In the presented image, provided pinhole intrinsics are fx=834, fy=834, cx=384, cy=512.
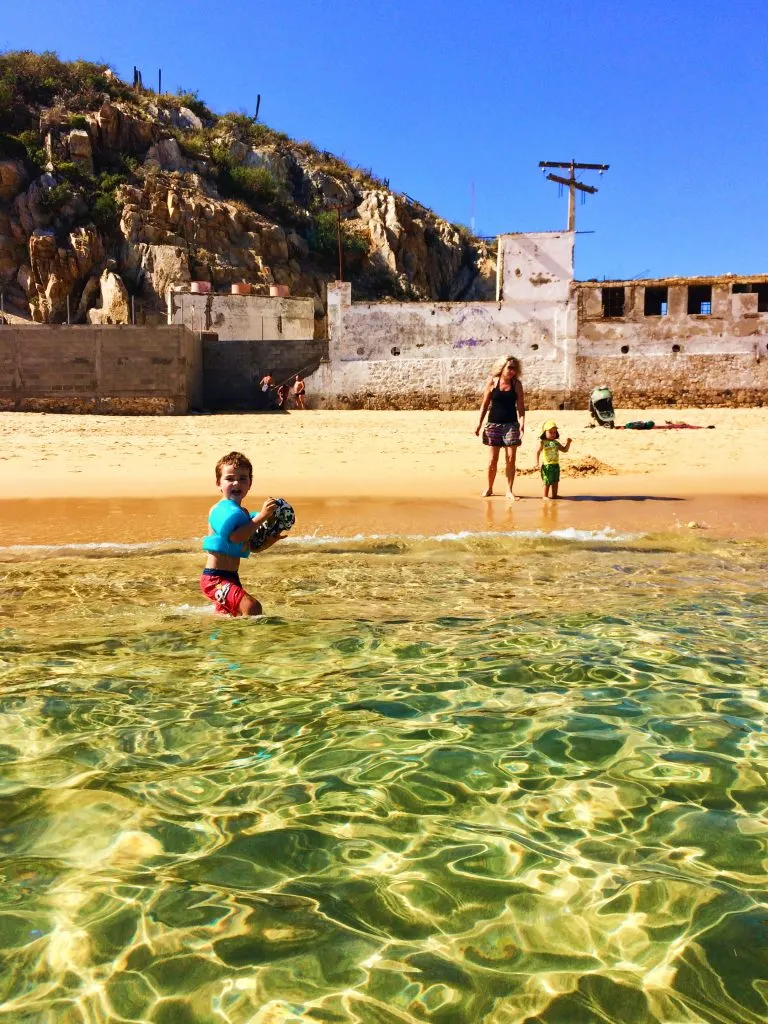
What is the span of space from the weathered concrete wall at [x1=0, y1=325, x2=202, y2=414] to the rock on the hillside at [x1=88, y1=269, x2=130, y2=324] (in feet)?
62.6

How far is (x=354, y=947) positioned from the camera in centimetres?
211

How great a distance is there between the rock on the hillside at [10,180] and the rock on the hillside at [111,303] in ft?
26.9

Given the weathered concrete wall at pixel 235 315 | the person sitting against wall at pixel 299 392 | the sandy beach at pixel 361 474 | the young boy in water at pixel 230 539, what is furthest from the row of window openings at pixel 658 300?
the young boy in water at pixel 230 539

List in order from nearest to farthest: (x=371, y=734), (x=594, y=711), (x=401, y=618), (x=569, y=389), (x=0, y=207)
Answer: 1. (x=371, y=734)
2. (x=594, y=711)
3. (x=401, y=618)
4. (x=569, y=389)
5. (x=0, y=207)

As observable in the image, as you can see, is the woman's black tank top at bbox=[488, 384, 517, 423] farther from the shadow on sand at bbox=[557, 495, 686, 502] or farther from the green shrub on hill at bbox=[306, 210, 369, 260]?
the green shrub on hill at bbox=[306, 210, 369, 260]

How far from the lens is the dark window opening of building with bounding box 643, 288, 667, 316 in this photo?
1045 inches

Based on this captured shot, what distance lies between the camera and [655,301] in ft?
88.2

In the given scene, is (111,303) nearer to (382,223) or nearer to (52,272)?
(52,272)

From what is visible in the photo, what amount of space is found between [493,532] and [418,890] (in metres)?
7.15

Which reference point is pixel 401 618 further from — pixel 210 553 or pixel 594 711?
pixel 594 711

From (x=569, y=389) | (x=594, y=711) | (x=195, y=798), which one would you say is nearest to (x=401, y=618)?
(x=594, y=711)

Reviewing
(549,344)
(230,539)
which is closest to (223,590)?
(230,539)

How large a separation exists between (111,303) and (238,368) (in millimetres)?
18570

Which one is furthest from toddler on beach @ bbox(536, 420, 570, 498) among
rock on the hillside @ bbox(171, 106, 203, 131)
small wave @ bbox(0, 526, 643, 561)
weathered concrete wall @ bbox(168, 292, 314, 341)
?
rock on the hillside @ bbox(171, 106, 203, 131)
